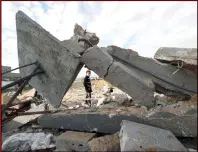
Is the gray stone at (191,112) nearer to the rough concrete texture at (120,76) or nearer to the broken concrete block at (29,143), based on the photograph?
the rough concrete texture at (120,76)

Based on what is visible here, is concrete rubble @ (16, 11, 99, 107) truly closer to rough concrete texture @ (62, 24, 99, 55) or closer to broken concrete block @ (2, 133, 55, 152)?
rough concrete texture @ (62, 24, 99, 55)

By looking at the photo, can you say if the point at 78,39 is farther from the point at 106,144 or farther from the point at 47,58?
the point at 106,144

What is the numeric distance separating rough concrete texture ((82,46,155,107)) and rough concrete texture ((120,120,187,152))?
0.84m

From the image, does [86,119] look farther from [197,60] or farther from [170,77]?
[197,60]

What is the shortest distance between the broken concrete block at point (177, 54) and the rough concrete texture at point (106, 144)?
59.6 inches

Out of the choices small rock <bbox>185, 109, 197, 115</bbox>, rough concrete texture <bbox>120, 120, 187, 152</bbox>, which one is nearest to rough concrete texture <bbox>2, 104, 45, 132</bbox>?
rough concrete texture <bbox>120, 120, 187, 152</bbox>

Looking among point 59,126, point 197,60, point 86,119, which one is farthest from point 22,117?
point 197,60

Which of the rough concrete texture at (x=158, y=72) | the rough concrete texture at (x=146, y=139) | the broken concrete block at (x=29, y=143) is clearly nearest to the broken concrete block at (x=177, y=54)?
the rough concrete texture at (x=158, y=72)

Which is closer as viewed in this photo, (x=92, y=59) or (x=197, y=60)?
(x=197, y=60)

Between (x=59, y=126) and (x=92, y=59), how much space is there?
148 centimetres

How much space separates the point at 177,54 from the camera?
13.0ft

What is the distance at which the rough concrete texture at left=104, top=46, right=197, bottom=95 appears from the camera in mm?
4340

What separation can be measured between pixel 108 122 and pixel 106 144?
2.06 ft

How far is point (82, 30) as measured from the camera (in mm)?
5723
